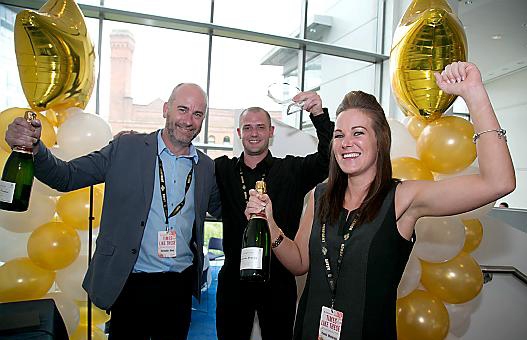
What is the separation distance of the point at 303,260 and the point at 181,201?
2.29ft

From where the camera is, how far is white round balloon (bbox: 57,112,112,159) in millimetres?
2326

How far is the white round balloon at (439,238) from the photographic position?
7.39 ft

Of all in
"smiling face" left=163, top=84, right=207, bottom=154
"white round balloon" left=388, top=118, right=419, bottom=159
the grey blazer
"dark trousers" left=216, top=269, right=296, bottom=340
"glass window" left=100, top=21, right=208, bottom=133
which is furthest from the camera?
"glass window" left=100, top=21, right=208, bottom=133

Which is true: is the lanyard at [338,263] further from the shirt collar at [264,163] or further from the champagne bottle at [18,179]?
the champagne bottle at [18,179]

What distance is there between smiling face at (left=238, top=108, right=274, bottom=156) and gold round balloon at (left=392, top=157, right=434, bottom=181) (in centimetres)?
72

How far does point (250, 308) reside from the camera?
212 centimetres

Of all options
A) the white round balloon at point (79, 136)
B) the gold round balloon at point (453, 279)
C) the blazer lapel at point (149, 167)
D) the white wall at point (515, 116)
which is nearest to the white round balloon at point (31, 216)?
the white round balloon at point (79, 136)

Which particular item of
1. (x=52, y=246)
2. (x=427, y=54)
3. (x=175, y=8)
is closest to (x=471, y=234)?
(x=427, y=54)

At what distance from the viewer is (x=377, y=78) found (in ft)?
19.7

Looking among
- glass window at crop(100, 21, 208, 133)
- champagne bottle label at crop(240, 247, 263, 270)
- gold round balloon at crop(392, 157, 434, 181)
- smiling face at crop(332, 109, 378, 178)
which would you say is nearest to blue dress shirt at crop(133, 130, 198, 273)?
champagne bottle label at crop(240, 247, 263, 270)

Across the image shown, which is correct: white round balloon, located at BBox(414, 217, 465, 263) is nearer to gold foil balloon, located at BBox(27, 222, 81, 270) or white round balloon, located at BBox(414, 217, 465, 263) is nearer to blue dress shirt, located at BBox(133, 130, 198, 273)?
blue dress shirt, located at BBox(133, 130, 198, 273)

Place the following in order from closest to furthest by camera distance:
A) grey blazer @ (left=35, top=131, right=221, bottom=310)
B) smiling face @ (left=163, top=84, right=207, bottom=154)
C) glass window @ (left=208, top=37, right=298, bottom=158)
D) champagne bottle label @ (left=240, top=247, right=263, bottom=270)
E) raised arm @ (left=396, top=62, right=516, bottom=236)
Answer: raised arm @ (left=396, top=62, right=516, bottom=236) < champagne bottle label @ (left=240, top=247, right=263, bottom=270) < grey blazer @ (left=35, top=131, right=221, bottom=310) < smiling face @ (left=163, top=84, right=207, bottom=154) < glass window @ (left=208, top=37, right=298, bottom=158)

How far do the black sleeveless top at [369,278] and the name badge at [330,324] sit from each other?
1cm

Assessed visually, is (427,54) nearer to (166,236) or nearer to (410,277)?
(410,277)
